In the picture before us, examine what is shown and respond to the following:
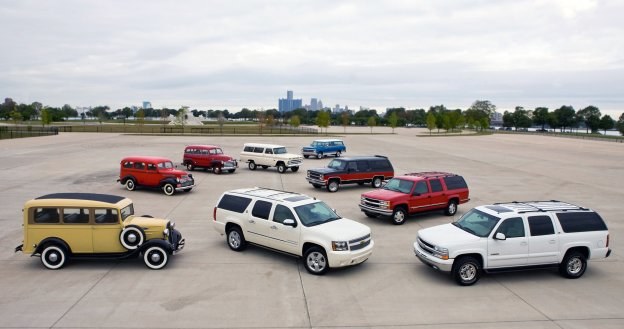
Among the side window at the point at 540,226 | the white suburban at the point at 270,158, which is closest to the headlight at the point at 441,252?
the side window at the point at 540,226

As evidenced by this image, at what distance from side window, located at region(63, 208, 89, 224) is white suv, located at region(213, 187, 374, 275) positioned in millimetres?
3554

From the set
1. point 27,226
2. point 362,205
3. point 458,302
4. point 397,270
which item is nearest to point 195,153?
point 362,205

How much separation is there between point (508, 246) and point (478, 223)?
948 mm

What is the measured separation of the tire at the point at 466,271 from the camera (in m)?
10.1

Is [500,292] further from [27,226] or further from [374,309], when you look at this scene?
[27,226]

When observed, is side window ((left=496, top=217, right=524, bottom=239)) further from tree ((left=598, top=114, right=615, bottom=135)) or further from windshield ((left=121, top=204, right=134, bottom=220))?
tree ((left=598, top=114, right=615, bottom=135))

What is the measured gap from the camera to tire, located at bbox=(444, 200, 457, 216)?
56.2 feet

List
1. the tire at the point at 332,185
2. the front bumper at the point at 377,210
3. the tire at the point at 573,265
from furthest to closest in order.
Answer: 1. the tire at the point at 332,185
2. the front bumper at the point at 377,210
3. the tire at the point at 573,265

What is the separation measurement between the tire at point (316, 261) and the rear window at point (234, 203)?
261cm

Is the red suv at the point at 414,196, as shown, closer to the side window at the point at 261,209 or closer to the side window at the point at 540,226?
the side window at the point at 261,209

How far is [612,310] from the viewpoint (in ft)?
29.5

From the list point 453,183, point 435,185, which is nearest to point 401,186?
point 435,185

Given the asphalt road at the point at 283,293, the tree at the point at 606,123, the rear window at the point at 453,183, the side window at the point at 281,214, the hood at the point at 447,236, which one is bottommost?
the asphalt road at the point at 283,293

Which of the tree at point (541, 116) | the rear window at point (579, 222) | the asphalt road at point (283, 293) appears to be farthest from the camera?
the tree at point (541, 116)
